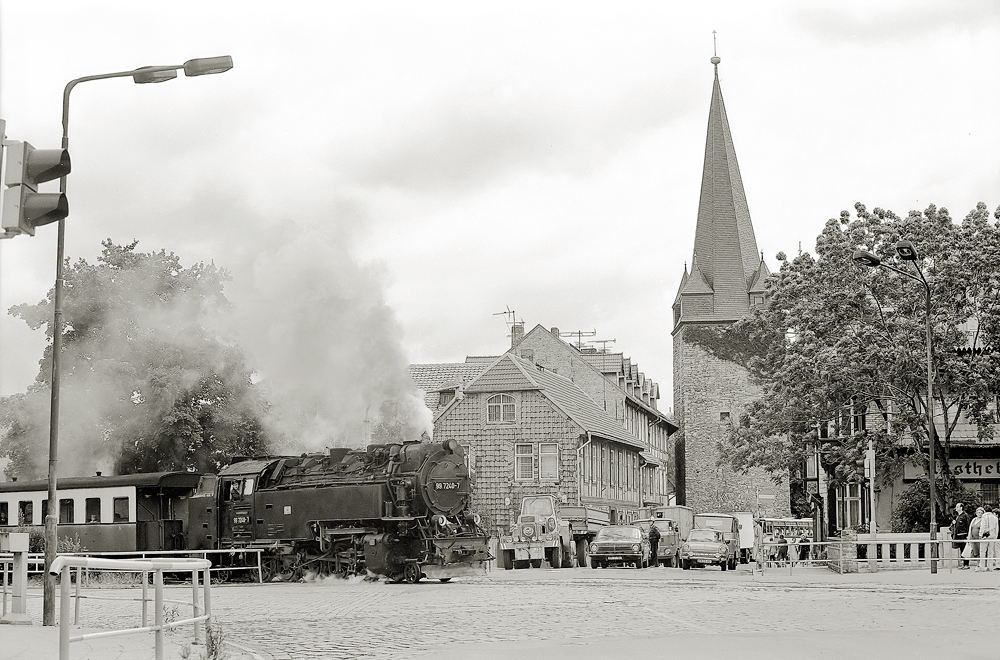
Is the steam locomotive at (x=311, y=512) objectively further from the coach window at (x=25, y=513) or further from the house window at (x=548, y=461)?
the house window at (x=548, y=461)

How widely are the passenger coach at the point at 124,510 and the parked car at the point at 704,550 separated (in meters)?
15.2

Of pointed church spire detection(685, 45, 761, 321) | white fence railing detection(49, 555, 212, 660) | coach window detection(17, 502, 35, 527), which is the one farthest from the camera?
pointed church spire detection(685, 45, 761, 321)

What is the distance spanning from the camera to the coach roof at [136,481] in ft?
98.3

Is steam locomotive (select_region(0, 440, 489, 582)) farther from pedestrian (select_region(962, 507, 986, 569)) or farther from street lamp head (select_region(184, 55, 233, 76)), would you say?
street lamp head (select_region(184, 55, 233, 76))

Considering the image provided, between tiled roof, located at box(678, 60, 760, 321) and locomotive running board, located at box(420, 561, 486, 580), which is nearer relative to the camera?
locomotive running board, located at box(420, 561, 486, 580)

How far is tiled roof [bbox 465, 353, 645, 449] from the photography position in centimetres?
5181

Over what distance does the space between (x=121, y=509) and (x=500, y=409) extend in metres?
23.8

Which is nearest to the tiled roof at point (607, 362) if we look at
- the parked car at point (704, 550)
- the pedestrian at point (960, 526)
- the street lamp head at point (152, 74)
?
the parked car at point (704, 550)

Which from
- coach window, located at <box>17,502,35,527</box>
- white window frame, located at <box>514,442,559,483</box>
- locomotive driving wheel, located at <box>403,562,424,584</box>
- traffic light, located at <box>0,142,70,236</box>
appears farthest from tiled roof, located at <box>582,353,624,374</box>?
traffic light, located at <box>0,142,70,236</box>

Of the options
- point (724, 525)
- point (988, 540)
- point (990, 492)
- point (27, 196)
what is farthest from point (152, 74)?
point (990, 492)

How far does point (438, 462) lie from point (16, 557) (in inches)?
515

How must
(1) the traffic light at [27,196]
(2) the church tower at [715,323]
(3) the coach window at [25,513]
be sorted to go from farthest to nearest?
(2) the church tower at [715,323]
(3) the coach window at [25,513]
(1) the traffic light at [27,196]

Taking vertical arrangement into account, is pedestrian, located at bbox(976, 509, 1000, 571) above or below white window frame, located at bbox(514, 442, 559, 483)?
below

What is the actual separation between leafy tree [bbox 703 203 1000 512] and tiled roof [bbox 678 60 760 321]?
39.3 m
